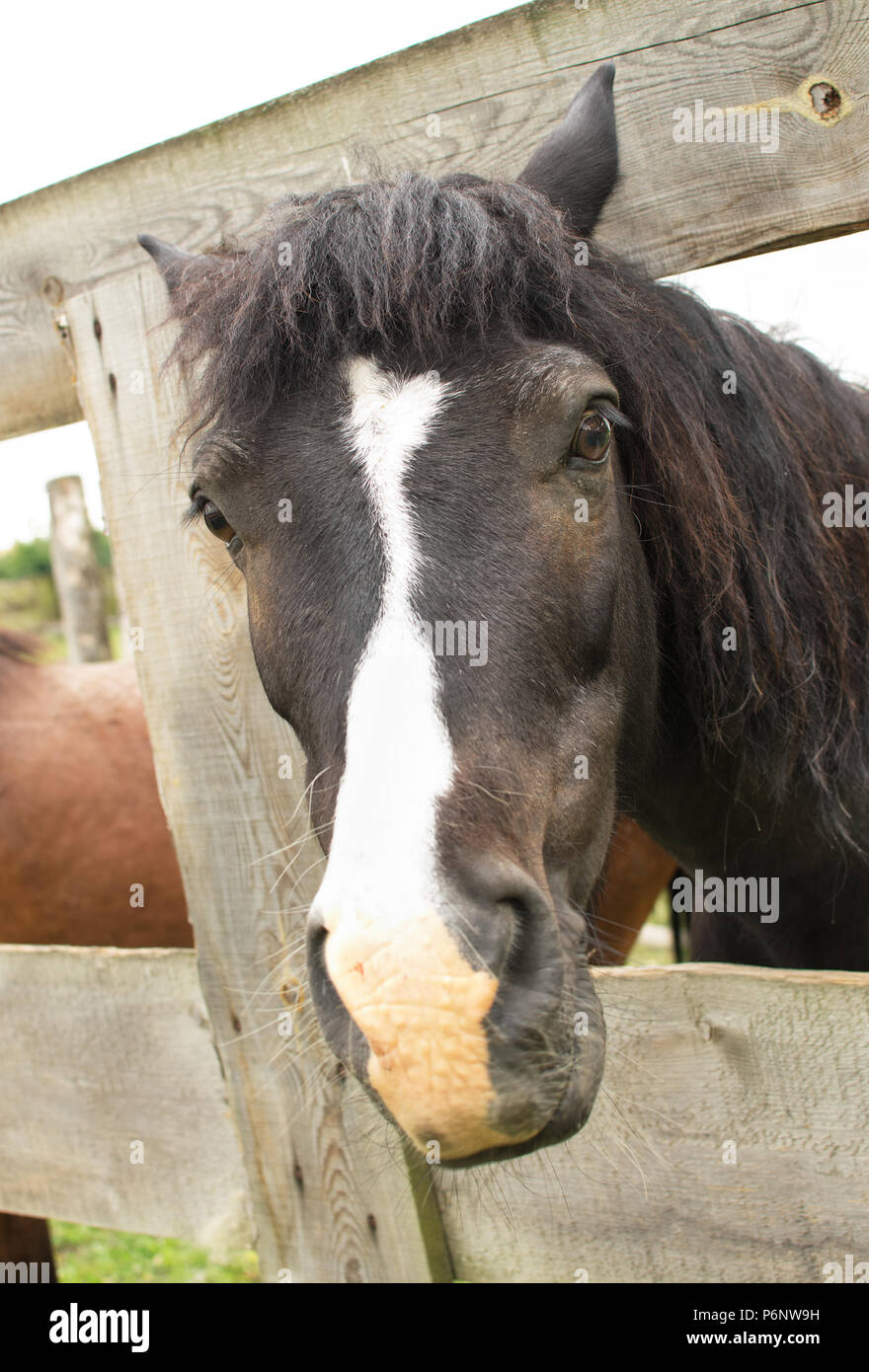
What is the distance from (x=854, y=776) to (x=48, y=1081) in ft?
6.92

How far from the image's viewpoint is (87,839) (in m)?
4.28

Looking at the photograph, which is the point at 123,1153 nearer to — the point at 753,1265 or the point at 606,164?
the point at 753,1265

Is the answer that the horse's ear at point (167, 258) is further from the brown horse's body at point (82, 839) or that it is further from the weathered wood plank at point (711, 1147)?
the brown horse's body at point (82, 839)

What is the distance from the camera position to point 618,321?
172 cm

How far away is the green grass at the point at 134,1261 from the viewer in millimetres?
4566

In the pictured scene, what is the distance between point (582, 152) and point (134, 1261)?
5.18 m

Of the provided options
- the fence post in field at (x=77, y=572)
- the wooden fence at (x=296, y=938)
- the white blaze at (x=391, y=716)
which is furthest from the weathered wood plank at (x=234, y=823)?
the fence post in field at (x=77, y=572)

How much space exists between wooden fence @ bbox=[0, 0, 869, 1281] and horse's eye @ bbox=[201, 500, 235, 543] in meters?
0.25

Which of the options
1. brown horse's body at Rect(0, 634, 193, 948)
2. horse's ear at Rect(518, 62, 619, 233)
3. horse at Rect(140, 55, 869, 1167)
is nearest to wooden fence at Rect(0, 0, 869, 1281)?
horse's ear at Rect(518, 62, 619, 233)

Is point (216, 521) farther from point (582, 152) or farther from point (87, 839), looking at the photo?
point (87, 839)

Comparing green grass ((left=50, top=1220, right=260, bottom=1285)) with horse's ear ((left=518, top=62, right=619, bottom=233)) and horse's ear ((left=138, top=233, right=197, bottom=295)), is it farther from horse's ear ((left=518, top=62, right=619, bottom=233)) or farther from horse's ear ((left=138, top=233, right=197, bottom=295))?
horse's ear ((left=518, top=62, right=619, bottom=233))

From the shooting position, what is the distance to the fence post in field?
827 cm

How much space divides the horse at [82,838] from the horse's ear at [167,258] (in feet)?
8.80

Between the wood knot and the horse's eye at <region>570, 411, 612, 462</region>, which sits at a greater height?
the wood knot
